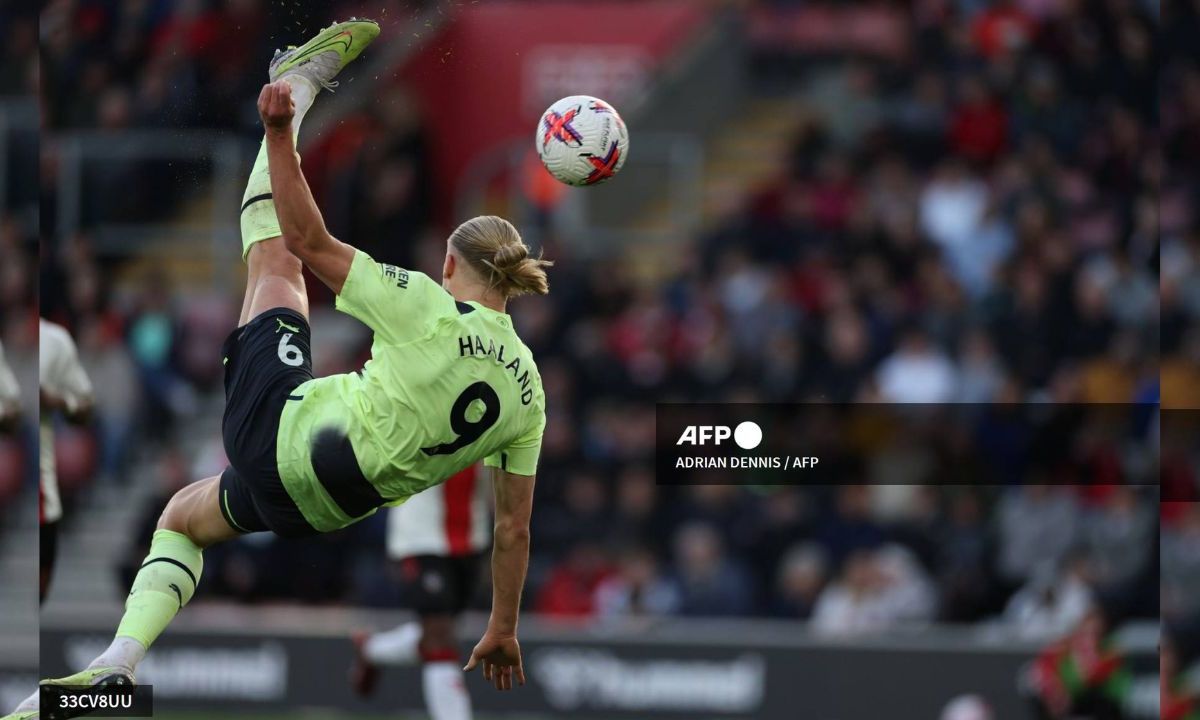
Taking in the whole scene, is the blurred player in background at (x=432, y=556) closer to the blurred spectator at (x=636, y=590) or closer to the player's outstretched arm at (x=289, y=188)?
the blurred spectator at (x=636, y=590)

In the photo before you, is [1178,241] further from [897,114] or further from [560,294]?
[560,294]

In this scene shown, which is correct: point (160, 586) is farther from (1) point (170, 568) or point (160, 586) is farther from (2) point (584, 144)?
(2) point (584, 144)

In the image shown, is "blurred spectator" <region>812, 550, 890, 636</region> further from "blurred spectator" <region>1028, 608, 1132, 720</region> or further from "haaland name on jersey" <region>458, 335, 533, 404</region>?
"haaland name on jersey" <region>458, 335, 533, 404</region>

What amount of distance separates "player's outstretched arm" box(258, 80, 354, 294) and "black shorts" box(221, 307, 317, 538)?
1.88 feet

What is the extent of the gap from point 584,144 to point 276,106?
1336 mm

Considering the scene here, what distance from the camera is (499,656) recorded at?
25.1ft

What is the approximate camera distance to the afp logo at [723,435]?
10.1m

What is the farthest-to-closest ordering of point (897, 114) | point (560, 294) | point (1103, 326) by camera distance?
point (897, 114)
point (560, 294)
point (1103, 326)

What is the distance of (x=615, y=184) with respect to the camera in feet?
55.6

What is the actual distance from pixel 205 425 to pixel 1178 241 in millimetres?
8118

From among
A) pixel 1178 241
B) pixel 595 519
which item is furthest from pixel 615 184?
pixel 1178 241

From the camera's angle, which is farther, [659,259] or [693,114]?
[693,114]

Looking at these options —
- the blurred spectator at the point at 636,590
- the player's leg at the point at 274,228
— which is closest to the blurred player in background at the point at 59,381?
the player's leg at the point at 274,228

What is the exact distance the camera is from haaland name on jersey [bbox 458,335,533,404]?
23.2 feet
